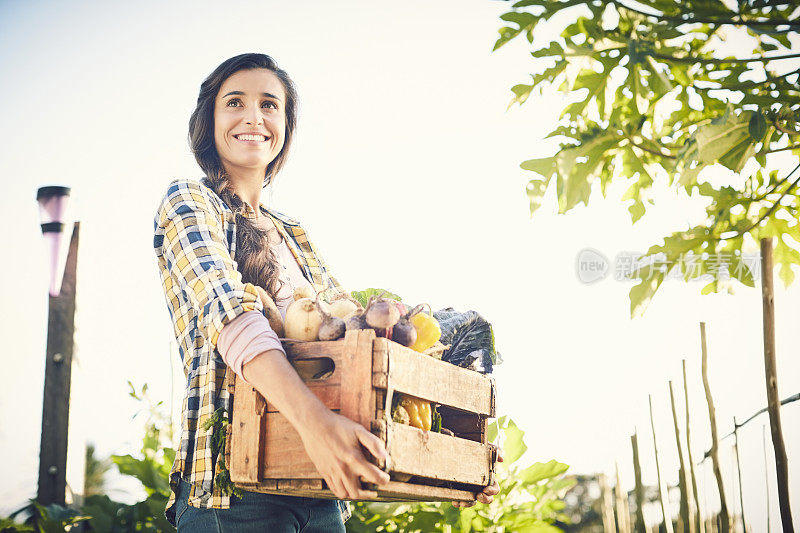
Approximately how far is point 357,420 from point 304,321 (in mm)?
240

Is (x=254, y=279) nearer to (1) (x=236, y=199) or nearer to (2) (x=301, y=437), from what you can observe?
(1) (x=236, y=199)

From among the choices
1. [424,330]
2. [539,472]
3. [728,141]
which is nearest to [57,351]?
[539,472]

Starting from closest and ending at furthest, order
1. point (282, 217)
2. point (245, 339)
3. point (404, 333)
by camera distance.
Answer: point (245, 339) → point (404, 333) → point (282, 217)

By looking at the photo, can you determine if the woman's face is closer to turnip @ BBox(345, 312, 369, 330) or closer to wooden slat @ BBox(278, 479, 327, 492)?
turnip @ BBox(345, 312, 369, 330)

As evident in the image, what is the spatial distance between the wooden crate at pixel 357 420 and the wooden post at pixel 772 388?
3.80ft

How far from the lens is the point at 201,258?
139 cm

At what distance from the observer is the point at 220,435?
138 cm

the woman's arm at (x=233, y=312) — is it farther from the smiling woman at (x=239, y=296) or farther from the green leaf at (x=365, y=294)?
the green leaf at (x=365, y=294)

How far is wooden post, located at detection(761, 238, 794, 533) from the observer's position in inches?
81.3

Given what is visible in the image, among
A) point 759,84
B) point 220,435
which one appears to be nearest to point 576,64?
point 759,84

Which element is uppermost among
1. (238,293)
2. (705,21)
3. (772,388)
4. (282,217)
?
(705,21)

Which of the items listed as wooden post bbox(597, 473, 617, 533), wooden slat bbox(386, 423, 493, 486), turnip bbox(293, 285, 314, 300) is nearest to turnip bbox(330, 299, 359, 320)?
turnip bbox(293, 285, 314, 300)

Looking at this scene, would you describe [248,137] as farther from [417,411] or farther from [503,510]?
[503,510]

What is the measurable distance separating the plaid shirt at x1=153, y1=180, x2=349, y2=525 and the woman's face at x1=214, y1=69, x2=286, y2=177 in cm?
19
